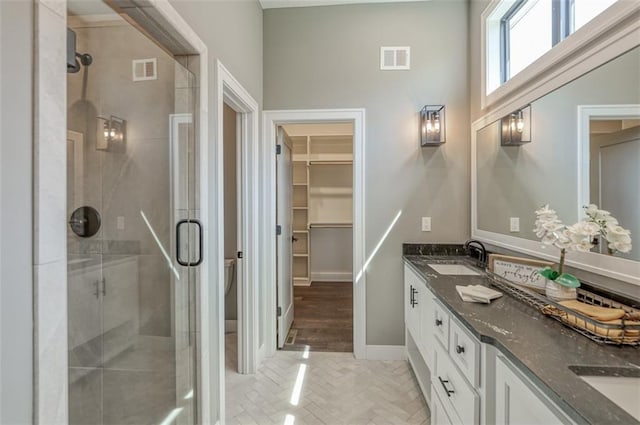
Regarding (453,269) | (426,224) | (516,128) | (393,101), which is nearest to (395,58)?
(393,101)

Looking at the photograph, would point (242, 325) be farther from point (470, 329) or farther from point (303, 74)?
point (303, 74)

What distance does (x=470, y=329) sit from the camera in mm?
1131

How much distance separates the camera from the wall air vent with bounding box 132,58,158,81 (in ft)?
4.39

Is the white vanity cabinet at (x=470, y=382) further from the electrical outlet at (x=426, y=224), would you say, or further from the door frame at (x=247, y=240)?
the door frame at (x=247, y=240)

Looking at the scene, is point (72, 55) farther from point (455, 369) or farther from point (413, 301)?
point (413, 301)

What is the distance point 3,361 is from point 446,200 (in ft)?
9.07

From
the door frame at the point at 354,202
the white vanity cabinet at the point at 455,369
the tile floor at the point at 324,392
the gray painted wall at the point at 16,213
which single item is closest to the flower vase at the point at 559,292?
the white vanity cabinet at the point at 455,369

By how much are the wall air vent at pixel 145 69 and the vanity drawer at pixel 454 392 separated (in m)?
2.00

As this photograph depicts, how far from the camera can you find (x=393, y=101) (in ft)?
8.61

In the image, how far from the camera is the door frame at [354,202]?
262cm

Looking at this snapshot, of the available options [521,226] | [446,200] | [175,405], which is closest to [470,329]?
[521,226]

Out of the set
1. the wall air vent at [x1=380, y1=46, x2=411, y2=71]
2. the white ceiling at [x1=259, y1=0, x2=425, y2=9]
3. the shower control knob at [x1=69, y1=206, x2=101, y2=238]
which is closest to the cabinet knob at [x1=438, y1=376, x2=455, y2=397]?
the shower control knob at [x1=69, y1=206, x2=101, y2=238]

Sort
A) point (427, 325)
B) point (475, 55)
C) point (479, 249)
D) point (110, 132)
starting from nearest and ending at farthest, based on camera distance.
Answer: point (110, 132)
point (427, 325)
point (479, 249)
point (475, 55)

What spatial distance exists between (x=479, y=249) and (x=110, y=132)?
254 centimetres
